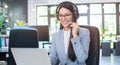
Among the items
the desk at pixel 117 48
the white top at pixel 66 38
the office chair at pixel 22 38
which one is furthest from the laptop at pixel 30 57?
the desk at pixel 117 48

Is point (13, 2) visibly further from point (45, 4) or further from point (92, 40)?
point (92, 40)

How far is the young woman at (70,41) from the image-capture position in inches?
67.9

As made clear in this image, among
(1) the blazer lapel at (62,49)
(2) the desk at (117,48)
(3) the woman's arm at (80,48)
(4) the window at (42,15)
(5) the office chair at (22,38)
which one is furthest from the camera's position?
(4) the window at (42,15)

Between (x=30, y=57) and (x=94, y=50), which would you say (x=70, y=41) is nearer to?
(x=94, y=50)

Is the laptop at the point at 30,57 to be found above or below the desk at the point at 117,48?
above

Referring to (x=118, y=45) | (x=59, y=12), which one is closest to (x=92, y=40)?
(x=59, y=12)

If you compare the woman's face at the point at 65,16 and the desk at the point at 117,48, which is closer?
the woman's face at the point at 65,16

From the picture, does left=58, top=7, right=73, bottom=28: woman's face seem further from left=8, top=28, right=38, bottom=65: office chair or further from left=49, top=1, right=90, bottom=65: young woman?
left=8, top=28, right=38, bottom=65: office chair

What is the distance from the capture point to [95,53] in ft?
6.59

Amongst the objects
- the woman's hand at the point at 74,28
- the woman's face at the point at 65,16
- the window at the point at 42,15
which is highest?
the window at the point at 42,15

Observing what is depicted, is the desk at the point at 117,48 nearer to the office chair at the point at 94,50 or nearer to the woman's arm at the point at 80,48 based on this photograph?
the office chair at the point at 94,50

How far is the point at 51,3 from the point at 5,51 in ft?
34.2

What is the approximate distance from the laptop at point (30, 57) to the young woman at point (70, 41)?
0.55 metres

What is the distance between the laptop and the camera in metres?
1.16
